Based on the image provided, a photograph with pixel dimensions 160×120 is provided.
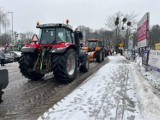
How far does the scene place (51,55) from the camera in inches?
404

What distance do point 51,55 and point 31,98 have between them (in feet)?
9.04

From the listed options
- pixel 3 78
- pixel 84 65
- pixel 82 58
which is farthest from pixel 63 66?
pixel 84 65

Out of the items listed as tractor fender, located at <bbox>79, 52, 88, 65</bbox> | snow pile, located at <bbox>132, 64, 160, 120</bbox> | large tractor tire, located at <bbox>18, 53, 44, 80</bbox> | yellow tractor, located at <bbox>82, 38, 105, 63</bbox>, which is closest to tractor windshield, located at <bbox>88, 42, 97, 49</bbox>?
yellow tractor, located at <bbox>82, 38, 105, 63</bbox>

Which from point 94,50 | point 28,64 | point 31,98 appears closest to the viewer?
point 31,98

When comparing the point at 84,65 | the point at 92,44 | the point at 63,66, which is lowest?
the point at 84,65

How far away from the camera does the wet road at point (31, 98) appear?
630 centimetres

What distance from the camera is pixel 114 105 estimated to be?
22.7 feet

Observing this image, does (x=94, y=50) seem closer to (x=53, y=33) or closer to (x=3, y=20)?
(x=53, y=33)

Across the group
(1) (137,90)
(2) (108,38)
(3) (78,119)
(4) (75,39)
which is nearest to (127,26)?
(2) (108,38)

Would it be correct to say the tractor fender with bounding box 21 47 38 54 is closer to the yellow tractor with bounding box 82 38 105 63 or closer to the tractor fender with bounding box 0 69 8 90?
the tractor fender with bounding box 0 69 8 90

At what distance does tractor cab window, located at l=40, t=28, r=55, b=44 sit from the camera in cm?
1120

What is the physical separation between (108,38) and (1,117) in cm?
6910

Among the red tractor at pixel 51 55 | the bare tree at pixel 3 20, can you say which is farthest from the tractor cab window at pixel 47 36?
the bare tree at pixel 3 20

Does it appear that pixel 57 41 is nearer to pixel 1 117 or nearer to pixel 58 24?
pixel 58 24
